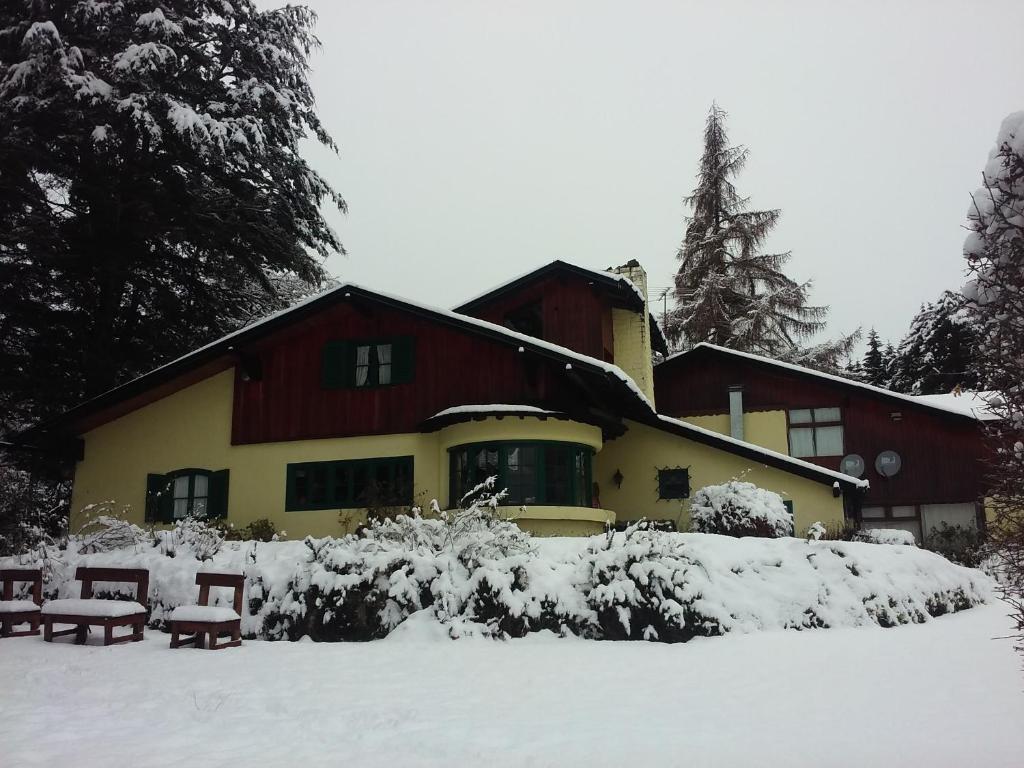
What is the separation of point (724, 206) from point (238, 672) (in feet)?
123

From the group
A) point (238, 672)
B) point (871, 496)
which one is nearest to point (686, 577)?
point (238, 672)

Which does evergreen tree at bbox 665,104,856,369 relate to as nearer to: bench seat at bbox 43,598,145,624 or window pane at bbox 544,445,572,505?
window pane at bbox 544,445,572,505

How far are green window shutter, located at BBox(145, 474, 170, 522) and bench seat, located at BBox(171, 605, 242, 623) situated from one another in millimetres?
9438

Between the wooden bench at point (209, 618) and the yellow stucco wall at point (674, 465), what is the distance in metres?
11.4

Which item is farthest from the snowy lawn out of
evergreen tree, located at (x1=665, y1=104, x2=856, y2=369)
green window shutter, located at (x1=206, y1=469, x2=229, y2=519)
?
evergreen tree, located at (x1=665, y1=104, x2=856, y2=369)

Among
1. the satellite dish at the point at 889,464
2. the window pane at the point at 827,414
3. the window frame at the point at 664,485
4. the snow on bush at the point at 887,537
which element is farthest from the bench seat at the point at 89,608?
the satellite dish at the point at 889,464

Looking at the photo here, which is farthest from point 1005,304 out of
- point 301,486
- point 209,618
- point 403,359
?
point 301,486

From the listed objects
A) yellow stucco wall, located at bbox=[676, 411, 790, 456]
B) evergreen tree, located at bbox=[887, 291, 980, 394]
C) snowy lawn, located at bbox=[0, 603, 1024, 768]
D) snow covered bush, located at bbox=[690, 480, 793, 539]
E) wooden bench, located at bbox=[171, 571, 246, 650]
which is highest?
evergreen tree, located at bbox=[887, 291, 980, 394]

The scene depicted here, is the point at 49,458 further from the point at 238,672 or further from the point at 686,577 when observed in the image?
the point at 686,577

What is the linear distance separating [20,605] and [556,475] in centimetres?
969

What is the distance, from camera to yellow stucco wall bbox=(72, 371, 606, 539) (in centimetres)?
1688

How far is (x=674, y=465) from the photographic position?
20.2 m

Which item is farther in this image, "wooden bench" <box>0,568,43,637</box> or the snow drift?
"wooden bench" <box>0,568,43,637</box>

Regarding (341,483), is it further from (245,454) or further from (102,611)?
(102,611)
